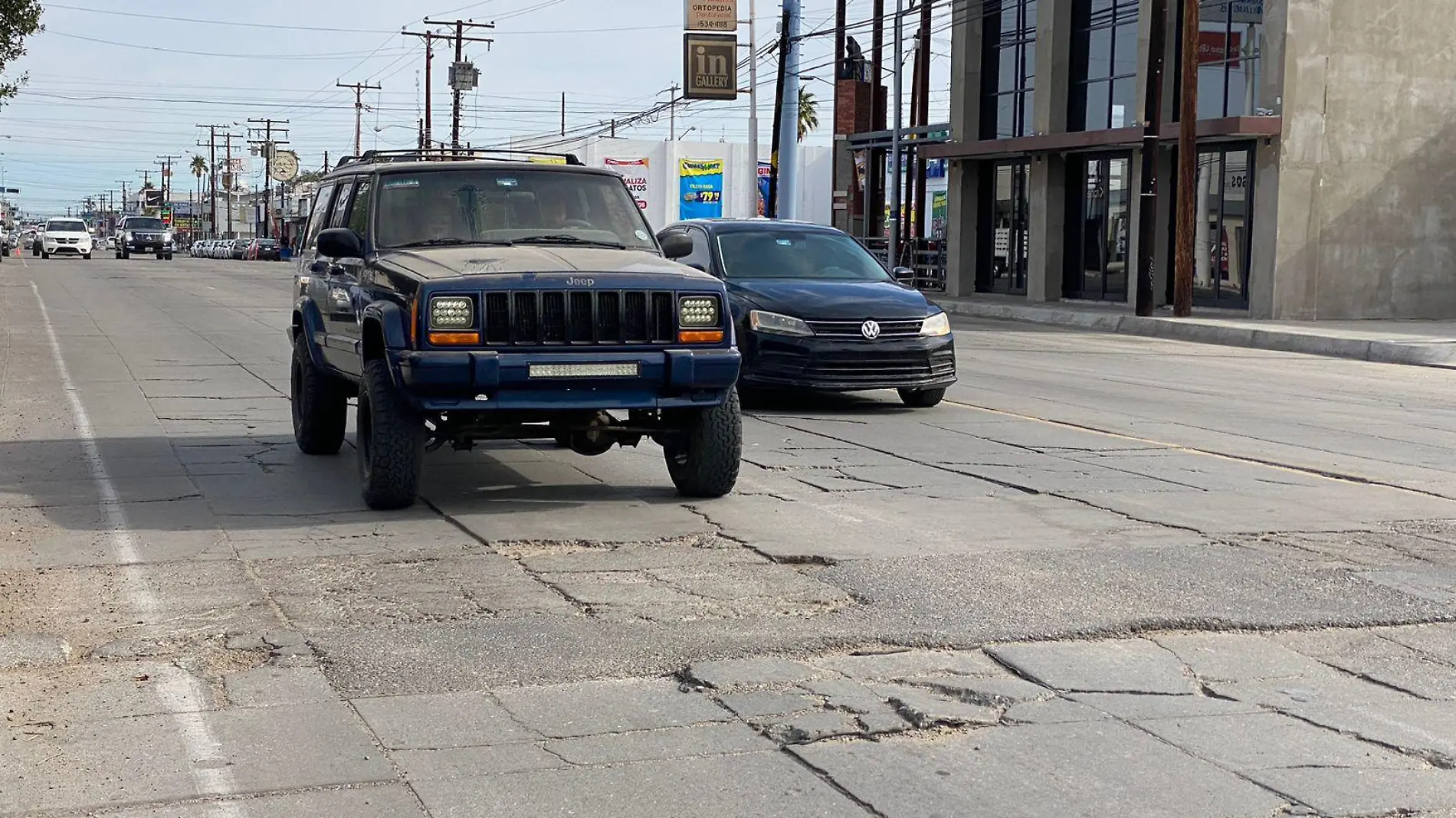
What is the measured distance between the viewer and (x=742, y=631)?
6383 millimetres

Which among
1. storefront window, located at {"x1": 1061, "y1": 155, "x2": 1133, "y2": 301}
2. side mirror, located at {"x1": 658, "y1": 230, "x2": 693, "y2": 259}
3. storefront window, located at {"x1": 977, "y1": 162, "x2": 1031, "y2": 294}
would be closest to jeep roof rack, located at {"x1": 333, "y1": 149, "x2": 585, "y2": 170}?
side mirror, located at {"x1": 658, "y1": 230, "x2": 693, "y2": 259}

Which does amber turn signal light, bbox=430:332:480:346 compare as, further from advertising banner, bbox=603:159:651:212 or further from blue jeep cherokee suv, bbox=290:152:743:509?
advertising banner, bbox=603:159:651:212

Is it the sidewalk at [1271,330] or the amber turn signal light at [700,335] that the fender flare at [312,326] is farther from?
the sidewalk at [1271,330]

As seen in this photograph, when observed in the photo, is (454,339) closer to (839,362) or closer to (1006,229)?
(839,362)

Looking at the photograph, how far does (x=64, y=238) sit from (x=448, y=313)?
71771 mm

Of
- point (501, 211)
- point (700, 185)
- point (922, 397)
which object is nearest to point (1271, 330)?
point (922, 397)

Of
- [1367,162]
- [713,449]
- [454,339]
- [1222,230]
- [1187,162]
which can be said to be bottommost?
[713,449]

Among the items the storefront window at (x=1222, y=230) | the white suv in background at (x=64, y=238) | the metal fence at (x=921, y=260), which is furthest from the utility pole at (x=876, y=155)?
the white suv in background at (x=64, y=238)

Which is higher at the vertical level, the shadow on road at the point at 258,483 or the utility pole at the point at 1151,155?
the utility pole at the point at 1151,155

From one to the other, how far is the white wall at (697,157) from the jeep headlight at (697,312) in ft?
228

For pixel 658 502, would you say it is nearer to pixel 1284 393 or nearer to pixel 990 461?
pixel 990 461

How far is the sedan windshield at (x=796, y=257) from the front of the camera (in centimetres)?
1500

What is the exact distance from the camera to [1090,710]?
536cm

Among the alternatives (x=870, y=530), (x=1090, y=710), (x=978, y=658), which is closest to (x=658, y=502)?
(x=870, y=530)
